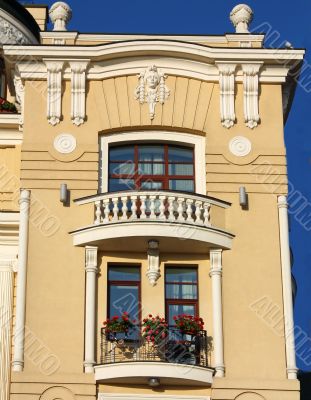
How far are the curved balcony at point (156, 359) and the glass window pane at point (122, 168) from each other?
4.06 metres

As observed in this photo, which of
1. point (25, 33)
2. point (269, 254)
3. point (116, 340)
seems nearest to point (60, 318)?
point (116, 340)

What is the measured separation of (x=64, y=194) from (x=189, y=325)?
418 cm

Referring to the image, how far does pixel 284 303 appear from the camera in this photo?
25875mm

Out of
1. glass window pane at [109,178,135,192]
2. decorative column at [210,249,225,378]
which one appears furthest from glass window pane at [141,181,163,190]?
decorative column at [210,249,225,378]

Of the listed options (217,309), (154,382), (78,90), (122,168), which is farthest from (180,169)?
(154,382)

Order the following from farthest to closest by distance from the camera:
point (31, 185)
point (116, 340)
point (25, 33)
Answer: point (25, 33) → point (31, 185) → point (116, 340)

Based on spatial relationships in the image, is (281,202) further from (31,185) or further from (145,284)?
(31,185)

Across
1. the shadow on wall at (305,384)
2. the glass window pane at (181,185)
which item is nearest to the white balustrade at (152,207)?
the glass window pane at (181,185)

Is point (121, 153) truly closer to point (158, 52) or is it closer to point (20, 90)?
point (158, 52)

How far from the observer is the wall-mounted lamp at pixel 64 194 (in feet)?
87.4

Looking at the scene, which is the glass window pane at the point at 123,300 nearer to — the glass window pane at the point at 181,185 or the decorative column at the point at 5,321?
the decorative column at the point at 5,321

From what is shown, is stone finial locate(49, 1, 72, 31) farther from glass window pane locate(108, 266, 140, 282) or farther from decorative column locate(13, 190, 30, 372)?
glass window pane locate(108, 266, 140, 282)

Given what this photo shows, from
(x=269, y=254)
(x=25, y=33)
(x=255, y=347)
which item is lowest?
(x=255, y=347)

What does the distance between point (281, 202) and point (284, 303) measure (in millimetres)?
2476
